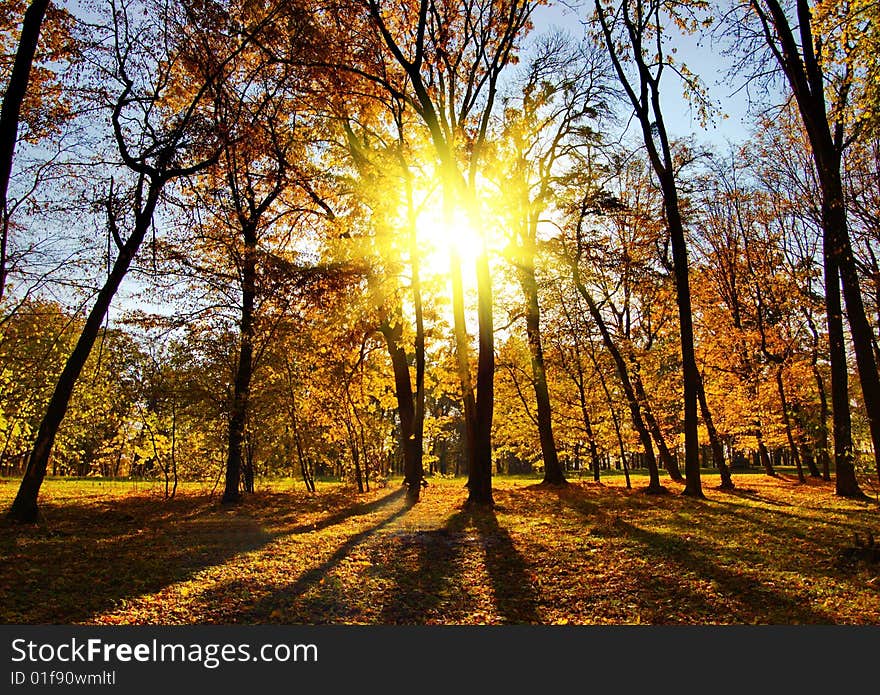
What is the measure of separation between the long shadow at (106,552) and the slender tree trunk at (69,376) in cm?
69

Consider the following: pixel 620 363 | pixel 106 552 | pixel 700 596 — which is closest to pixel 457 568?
pixel 700 596

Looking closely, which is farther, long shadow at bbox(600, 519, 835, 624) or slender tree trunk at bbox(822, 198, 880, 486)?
slender tree trunk at bbox(822, 198, 880, 486)

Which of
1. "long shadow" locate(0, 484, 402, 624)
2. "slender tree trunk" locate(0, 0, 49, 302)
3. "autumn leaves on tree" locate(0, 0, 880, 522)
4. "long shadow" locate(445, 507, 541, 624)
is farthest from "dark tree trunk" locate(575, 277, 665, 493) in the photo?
"slender tree trunk" locate(0, 0, 49, 302)

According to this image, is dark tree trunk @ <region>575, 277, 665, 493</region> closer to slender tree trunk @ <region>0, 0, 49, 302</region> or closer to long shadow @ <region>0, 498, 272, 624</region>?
long shadow @ <region>0, 498, 272, 624</region>

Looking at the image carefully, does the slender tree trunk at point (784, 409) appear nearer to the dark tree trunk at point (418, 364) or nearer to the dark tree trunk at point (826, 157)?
the dark tree trunk at point (826, 157)

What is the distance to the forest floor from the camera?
4.84 m

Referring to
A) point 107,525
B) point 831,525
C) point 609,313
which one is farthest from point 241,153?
point 609,313

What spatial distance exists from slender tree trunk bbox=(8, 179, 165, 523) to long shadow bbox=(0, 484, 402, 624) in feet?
2.25

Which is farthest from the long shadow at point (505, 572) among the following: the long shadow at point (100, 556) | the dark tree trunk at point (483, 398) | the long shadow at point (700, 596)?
the long shadow at point (100, 556)

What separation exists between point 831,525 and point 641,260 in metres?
10.6

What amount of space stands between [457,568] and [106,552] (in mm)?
4846

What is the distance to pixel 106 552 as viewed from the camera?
7371 mm

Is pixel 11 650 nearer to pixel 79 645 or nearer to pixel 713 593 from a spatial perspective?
pixel 79 645

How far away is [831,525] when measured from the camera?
866cm
